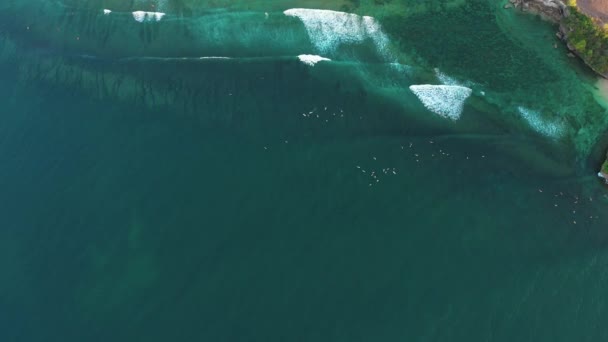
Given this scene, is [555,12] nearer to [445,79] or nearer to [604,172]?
[445,79]

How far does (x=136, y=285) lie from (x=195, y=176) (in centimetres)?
792

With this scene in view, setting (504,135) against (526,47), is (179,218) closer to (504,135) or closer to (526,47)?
(504,135)

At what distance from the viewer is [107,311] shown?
28500mm

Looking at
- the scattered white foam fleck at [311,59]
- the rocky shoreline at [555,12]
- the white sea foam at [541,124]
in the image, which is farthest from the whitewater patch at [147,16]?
the white sea foam at [541,124]

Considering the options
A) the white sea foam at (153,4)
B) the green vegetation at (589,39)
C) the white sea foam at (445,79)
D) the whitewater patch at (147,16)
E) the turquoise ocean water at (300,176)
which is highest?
the green vegetation at (589,39)

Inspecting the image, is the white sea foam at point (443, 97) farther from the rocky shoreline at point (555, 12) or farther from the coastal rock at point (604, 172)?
the coastal rock at point (604, 172)

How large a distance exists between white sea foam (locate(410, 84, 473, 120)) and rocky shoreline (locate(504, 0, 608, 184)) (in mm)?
9368

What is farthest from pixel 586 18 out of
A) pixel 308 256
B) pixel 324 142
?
pixel 308 256

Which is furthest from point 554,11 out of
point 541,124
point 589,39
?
point 541,124

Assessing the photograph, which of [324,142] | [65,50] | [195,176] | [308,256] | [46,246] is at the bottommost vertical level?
[46,246]

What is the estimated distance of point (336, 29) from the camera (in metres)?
39.2

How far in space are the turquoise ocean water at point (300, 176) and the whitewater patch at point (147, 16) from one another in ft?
1.80

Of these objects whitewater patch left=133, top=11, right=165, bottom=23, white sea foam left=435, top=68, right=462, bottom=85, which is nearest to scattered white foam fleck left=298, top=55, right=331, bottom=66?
white sea foam left=435, top=68, right=462, bottom=85

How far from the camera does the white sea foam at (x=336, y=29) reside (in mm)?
38438
